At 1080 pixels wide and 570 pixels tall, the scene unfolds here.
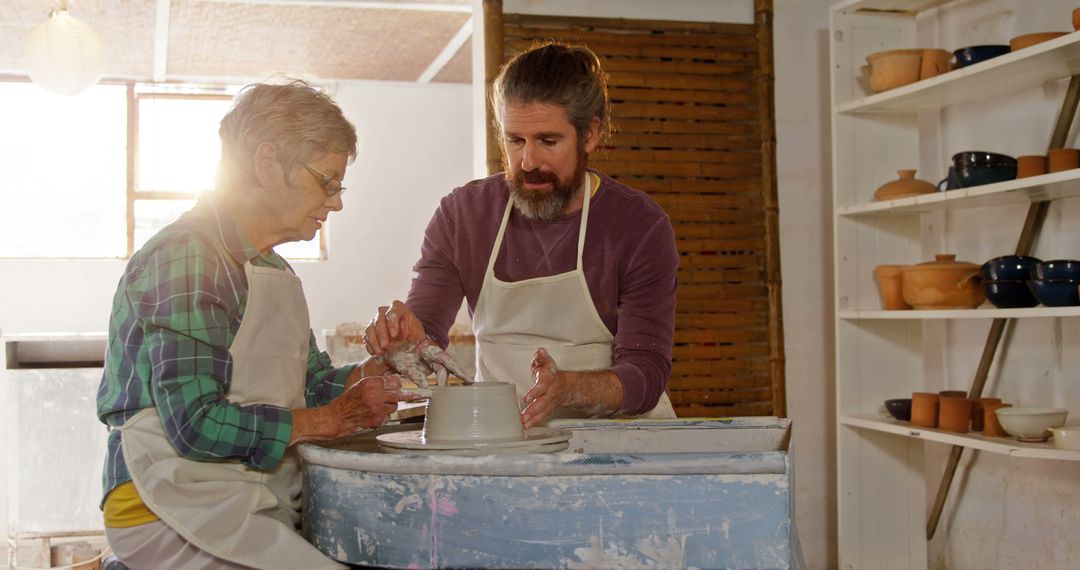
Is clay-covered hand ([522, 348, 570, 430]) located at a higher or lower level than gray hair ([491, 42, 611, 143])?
lower

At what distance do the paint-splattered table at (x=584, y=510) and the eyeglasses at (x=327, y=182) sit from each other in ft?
1.76

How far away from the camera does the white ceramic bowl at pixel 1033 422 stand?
3094mm

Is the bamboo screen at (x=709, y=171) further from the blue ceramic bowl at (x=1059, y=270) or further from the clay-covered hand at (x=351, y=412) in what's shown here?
the clay-covered hand at (x=351, y=412)

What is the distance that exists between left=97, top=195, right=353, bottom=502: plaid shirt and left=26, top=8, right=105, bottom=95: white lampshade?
3.06m

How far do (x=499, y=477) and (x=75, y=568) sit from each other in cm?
417

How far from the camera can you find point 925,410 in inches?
140

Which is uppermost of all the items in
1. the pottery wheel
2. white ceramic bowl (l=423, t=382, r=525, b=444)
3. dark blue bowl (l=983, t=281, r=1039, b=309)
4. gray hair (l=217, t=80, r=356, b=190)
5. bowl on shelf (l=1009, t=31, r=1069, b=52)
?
bowl on shelf (l=1009, t=31, r=1069, b=52)

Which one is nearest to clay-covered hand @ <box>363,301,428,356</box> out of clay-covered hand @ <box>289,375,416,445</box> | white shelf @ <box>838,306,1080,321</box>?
clay-covered hand @ <box>289,375,416,445</box>

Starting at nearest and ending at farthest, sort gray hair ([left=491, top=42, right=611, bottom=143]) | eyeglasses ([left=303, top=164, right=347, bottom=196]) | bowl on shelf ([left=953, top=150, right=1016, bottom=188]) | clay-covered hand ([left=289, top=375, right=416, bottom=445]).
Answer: clay-covered hand ([left=289, top=375, right=416, bottom=445]) < eyeglasses ([left=303, top=164, right=347, bottom=196]) < gray hair ([left=491, top=42, right=611, bottom=143]) < bowl on shelf ([left=953, top=150, right=1016, bottom=188])

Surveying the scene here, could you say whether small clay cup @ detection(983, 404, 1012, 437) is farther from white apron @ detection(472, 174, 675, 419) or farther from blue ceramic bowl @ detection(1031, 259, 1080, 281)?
white apron @ detection(472, 174, 675, 419)

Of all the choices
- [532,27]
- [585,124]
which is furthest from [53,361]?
[585,124]

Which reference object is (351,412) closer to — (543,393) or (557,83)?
(543,393)

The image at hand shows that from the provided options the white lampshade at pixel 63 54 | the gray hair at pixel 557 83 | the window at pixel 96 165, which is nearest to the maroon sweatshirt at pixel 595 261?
the gray hair at pixel 557 83

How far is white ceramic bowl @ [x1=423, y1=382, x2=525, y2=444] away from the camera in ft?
5.49
